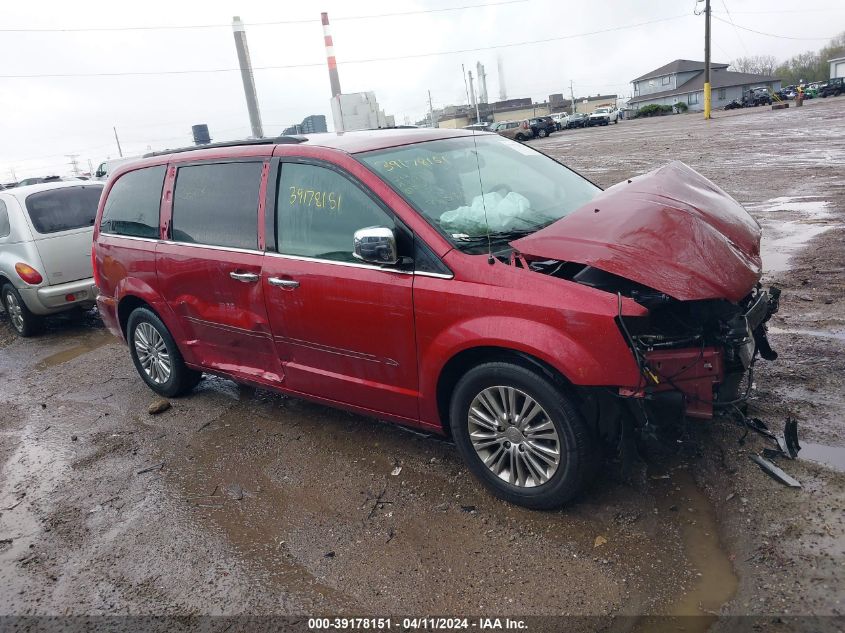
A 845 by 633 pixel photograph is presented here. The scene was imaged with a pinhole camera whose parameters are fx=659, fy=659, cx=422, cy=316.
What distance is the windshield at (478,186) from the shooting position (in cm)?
364

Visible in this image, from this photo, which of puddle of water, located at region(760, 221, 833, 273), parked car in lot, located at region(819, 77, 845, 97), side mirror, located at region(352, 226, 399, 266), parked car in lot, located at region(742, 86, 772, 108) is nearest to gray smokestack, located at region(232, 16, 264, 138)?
parked car in lot, located at region(742, 86, 772, 108)

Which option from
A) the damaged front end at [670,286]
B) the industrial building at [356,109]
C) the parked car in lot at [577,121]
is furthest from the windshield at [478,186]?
the parked car in lot at [577,121]

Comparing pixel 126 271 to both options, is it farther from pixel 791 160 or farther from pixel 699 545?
pixel 791 160

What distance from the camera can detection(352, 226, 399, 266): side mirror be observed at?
341 cm

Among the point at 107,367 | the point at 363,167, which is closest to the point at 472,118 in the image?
the point at 363,167

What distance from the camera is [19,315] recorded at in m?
8.09

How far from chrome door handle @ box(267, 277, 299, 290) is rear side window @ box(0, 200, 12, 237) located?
562 centimetres

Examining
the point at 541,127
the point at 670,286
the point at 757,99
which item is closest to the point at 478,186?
the point at 670,286

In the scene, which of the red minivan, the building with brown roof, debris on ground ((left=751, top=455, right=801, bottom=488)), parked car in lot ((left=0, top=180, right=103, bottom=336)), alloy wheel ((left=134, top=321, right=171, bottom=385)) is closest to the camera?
the red minivan

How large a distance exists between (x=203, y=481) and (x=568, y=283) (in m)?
2.63

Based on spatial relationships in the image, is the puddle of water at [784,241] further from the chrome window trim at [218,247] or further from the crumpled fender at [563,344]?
the chrome window trim at [218,247]

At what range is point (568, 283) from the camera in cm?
307

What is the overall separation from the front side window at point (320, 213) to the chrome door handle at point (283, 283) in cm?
17

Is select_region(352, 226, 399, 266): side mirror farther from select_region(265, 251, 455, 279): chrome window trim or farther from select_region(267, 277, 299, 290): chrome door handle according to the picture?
select_region(267, 277, 299, 290): chrome door handle
